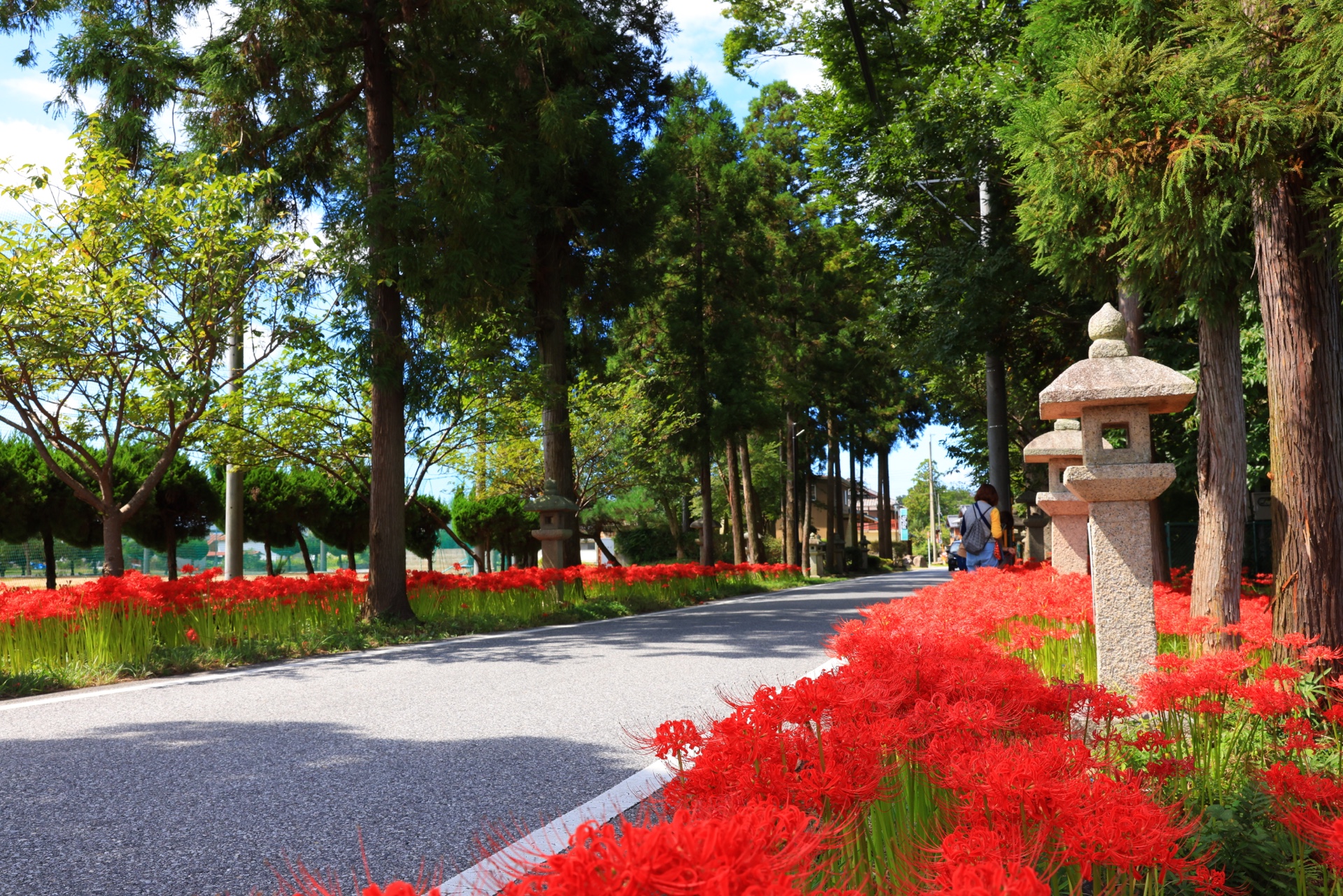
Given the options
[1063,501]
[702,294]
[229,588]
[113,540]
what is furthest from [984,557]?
[702,294]

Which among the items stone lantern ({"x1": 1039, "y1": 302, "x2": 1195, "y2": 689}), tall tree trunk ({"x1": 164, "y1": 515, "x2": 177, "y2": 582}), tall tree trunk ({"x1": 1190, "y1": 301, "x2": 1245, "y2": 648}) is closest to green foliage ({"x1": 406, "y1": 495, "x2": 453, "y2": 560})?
tall tree trunk ({"x1": 164, "y1": 515, "x2": 177, "y2": 582})

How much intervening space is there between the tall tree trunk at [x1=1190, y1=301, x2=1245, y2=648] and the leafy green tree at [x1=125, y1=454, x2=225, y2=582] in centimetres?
1768

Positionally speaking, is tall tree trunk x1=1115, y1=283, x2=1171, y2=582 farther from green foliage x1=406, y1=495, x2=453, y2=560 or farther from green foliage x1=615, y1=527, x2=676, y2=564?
green foliage x1=615, y1=527, x2=676, y2=564

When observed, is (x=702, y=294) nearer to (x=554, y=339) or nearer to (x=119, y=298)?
(x=554, y=339)

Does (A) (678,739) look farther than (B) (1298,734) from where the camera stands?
No

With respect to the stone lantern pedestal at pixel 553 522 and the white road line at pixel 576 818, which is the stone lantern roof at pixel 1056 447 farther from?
the stone lantern pedestal at pixel 553 522

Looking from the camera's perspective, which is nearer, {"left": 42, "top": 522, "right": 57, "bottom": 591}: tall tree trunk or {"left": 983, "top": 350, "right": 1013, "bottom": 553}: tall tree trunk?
{"left": 983, "top": 350, "right": 1013, "bottom": 553}: tall tree trunk

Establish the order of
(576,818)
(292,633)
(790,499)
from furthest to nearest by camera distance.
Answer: (790,499), (292,633), (576,818)

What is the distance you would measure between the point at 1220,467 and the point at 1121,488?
318 centimetres

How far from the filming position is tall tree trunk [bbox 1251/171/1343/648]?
4938mm

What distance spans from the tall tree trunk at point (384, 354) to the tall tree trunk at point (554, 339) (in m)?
3.62

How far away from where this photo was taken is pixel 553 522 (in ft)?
49.6

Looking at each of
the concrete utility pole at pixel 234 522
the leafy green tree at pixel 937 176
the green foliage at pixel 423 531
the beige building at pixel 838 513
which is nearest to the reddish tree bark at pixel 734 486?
the beige building at pixel 838 513

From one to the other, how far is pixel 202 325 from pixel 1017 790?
428 inches
